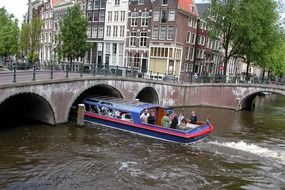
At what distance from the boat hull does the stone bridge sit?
276 centimetres

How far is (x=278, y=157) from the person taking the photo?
19500 mm

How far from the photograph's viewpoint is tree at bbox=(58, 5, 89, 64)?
43.4 metres

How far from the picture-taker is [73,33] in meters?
43.7

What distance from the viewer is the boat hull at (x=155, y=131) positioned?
21.0m

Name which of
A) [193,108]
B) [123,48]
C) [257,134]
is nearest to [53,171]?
[257,134]

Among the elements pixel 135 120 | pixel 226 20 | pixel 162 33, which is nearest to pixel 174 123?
pixel 135 120

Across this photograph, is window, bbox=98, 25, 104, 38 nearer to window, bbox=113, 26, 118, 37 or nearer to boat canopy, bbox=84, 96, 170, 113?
window, bbox=113, 26, 118, 37

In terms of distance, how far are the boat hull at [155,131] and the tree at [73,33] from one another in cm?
2151

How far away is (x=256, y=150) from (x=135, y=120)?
757cm

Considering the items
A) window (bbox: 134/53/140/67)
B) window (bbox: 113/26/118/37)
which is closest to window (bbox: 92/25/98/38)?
window (bbox: 113/26/118/37)

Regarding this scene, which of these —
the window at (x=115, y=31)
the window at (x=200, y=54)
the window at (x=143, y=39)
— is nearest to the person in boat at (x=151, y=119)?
the window at (x=143, y=39)

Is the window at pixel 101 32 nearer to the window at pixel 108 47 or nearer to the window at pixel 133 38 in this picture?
the window at pixel 108 47

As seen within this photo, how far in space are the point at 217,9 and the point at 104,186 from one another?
34.3 meters

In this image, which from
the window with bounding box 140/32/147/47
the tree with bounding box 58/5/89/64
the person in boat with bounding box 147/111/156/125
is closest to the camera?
the person in boat with bounding box 147/111/156/125
